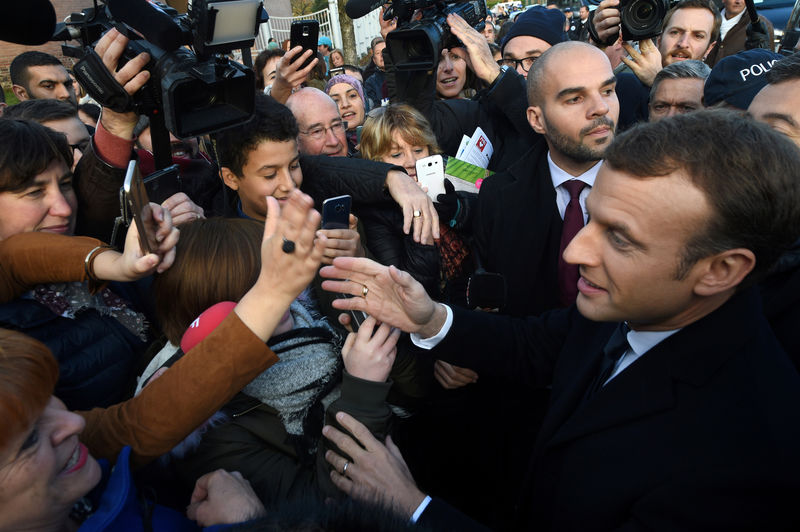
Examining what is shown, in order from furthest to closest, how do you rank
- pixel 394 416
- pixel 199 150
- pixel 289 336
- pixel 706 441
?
pixel 199 150
pixel 394 416
pixel 289 336
pixel 706 441

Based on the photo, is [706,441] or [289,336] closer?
[706,441]

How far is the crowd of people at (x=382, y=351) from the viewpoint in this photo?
3.50ft

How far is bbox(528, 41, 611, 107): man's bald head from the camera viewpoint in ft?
8.41

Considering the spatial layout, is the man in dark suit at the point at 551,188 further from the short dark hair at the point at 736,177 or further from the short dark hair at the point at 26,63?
the short dark hair at the point at 26,63

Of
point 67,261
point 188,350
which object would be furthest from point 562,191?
point 67,261

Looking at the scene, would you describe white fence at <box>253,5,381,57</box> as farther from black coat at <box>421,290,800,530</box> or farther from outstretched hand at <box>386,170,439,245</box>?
black coat at <box>421,290,800,530</box>

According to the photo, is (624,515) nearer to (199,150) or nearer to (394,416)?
(394,416)

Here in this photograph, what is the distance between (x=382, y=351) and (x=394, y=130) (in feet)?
6.03

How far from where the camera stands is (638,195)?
4.03 ft

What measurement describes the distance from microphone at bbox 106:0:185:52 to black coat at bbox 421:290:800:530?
171 cm

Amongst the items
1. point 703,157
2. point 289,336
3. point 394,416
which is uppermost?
point 703,157

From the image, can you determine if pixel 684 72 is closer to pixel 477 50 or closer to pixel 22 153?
pixel 477 50

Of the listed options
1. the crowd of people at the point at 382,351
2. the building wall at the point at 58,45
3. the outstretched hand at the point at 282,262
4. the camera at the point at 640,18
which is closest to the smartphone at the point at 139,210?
the crowd of people at the point at 382,351

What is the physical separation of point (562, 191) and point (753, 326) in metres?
1.44
